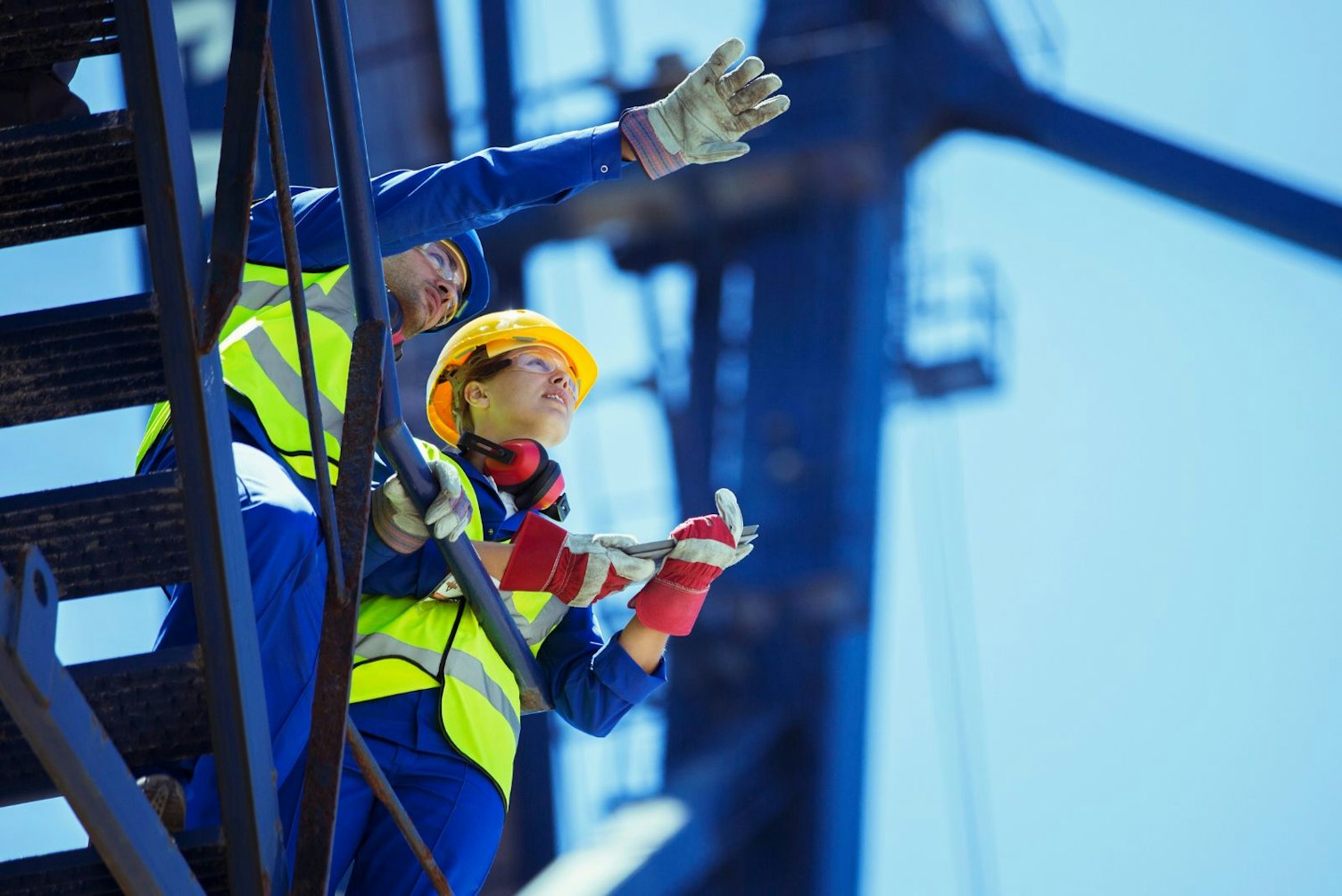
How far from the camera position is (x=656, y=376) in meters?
13.5

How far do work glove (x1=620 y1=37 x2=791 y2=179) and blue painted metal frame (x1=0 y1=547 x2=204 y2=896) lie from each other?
1.75m

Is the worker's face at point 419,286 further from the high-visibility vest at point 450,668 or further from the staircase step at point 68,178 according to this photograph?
the staircase step at point 68,178

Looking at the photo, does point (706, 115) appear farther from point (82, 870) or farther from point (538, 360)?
point (82, 870)

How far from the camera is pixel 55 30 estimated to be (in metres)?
3.23

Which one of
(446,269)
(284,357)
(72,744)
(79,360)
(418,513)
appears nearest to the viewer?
(72,744)

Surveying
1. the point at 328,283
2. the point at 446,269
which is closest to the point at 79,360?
the point at 328,283

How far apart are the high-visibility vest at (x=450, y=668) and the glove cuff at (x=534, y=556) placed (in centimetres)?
21

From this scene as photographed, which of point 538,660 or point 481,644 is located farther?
point 538,660

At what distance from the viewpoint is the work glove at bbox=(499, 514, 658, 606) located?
4.00 metres

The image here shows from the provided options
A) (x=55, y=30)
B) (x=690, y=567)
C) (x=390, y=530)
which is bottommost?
(x=690, y=567)

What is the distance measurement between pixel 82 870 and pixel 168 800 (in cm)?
17

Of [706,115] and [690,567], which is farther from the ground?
[706,115]

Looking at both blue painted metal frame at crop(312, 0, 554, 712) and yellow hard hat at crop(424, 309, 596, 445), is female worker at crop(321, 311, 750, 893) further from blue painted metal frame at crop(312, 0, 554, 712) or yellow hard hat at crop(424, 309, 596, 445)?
blue painted metal frame at crop(312, 0, 554, 712)

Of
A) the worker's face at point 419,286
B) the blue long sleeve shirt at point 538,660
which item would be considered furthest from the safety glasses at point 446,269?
the blue long sleeve shirt at point 538,660
